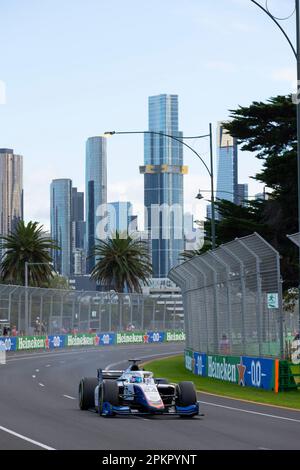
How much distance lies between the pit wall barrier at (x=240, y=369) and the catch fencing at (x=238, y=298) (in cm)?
25

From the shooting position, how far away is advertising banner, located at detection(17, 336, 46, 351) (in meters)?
69.2

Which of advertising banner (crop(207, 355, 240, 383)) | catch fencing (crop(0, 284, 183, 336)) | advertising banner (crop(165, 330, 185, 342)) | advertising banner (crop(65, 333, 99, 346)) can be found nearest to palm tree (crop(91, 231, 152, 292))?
catch fencing (crop(0, 284, 183, 336))

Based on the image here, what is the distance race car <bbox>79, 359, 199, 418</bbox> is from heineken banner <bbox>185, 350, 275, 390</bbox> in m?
8.42

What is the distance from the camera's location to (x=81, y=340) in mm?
79750

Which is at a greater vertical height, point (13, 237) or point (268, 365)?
point (13, 237)

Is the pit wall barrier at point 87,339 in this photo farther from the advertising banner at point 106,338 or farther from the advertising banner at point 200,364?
the advertising banner at point 200,364

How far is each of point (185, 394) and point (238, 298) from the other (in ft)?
41.0

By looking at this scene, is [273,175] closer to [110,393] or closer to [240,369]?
[240,369]

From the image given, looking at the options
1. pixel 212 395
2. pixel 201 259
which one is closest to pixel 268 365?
pixel 212 395

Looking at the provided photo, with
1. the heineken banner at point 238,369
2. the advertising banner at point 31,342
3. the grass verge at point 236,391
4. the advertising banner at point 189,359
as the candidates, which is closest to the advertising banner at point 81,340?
the advertising banner at point 31,342

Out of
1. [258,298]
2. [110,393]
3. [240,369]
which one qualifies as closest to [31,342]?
[240,369]
